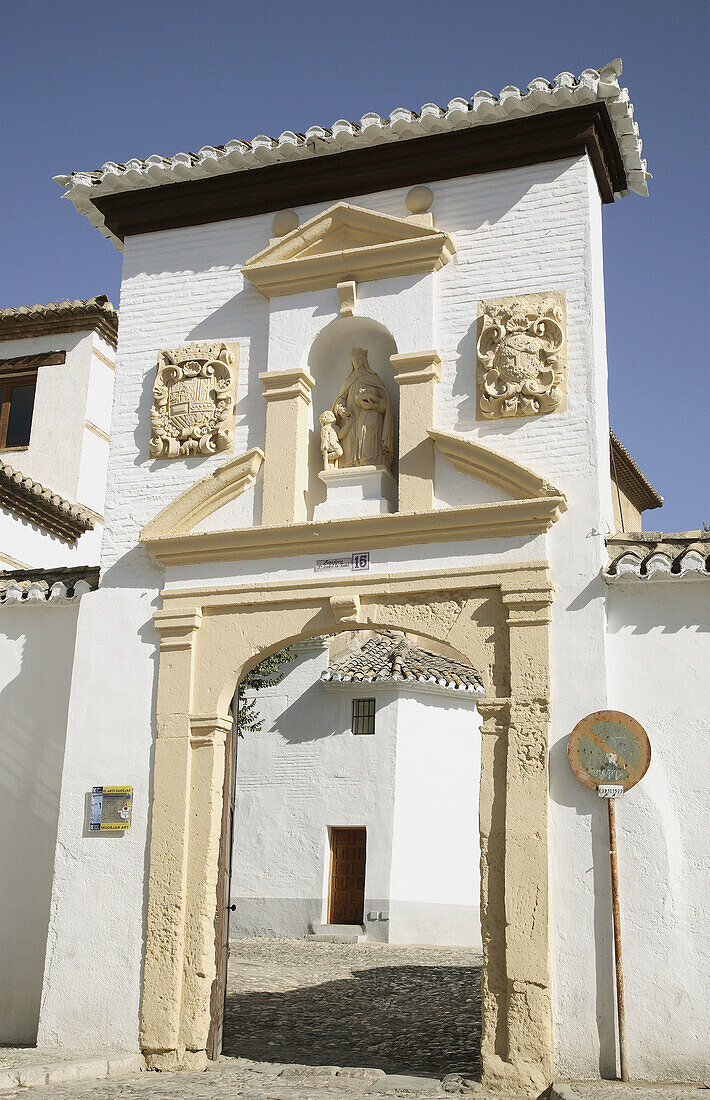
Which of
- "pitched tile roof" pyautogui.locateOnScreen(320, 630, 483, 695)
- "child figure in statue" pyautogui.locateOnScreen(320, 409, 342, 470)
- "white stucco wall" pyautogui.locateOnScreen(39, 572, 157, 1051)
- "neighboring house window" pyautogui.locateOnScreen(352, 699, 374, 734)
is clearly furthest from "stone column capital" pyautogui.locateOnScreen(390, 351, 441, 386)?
"neighboring house window" pyautogui.locateOnScreen(352, 699, 374, 734)

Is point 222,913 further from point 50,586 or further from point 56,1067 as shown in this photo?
point 50,586

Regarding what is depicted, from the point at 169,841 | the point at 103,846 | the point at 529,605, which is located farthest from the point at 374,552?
the point at 103,846

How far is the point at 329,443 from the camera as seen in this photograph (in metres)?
9.29

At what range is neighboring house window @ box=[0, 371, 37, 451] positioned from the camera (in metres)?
16.8

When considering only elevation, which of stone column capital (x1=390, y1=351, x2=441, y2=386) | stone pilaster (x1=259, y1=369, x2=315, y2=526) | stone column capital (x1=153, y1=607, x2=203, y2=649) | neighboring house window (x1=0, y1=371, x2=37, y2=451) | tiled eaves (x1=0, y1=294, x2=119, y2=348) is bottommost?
stone column capital (x1=153, y1=607, x2=203, y2=649)

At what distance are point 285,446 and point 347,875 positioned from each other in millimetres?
11227

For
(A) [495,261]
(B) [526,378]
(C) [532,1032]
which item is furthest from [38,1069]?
(A) [495,261]

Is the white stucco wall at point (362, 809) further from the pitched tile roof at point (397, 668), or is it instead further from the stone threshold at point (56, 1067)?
the stone threshold at point (56, 1067)

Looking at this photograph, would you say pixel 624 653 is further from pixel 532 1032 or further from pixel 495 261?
pixel 495 261

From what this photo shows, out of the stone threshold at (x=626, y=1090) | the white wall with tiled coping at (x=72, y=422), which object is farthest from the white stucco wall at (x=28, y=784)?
the white wall with tiled coping at (x=72, y=422)

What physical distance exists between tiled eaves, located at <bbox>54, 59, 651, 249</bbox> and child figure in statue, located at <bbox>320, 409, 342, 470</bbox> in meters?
2.22

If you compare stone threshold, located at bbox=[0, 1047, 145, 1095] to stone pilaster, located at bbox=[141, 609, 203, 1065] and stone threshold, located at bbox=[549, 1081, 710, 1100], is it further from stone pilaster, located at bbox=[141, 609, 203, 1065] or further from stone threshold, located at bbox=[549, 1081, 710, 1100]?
stone threshold, located at bbox=[549, 1081, 710, 1100]

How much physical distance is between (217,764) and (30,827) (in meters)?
2.00

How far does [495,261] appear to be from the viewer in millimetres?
8984
